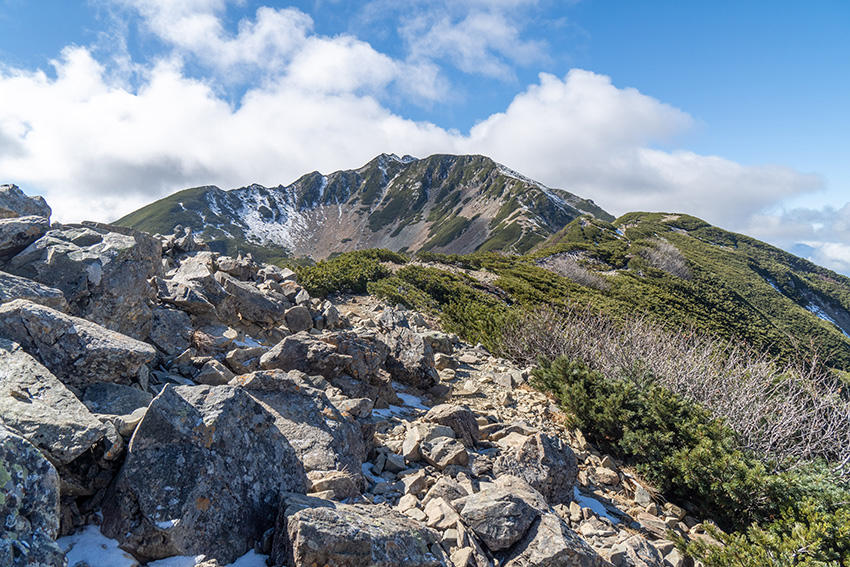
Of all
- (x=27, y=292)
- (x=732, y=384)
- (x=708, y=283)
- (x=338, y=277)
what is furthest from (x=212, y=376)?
(x=708, y=283)

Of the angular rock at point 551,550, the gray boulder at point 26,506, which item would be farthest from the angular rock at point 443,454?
the gray boulder at point 26,506

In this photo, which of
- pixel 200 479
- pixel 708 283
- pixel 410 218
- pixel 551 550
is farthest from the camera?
pixel 410 218

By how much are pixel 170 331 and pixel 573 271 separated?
113ft

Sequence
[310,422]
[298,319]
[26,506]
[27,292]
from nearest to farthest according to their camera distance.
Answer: [26,506] → [27,292] → [310,422] → [298,319]

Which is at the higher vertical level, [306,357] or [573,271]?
[573,271]

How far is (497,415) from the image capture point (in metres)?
6.41

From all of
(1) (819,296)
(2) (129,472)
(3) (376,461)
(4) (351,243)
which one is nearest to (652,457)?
(3) (376,461)

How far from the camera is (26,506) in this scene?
183 centimetres

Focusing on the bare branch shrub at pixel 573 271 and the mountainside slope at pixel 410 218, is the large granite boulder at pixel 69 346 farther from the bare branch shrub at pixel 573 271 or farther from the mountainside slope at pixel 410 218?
the mountainside slope at pixel 410 218

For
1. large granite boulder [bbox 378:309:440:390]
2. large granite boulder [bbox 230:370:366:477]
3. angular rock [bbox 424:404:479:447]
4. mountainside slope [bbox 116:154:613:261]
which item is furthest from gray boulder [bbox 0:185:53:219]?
mountainside slope [bbox 116:154:613:261]

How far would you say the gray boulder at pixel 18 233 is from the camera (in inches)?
174

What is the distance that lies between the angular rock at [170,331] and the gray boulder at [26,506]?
10.3ft

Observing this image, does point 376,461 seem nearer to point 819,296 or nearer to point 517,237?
point 819,296

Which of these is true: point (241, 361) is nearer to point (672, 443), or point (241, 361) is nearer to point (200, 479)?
point (200, 479)
